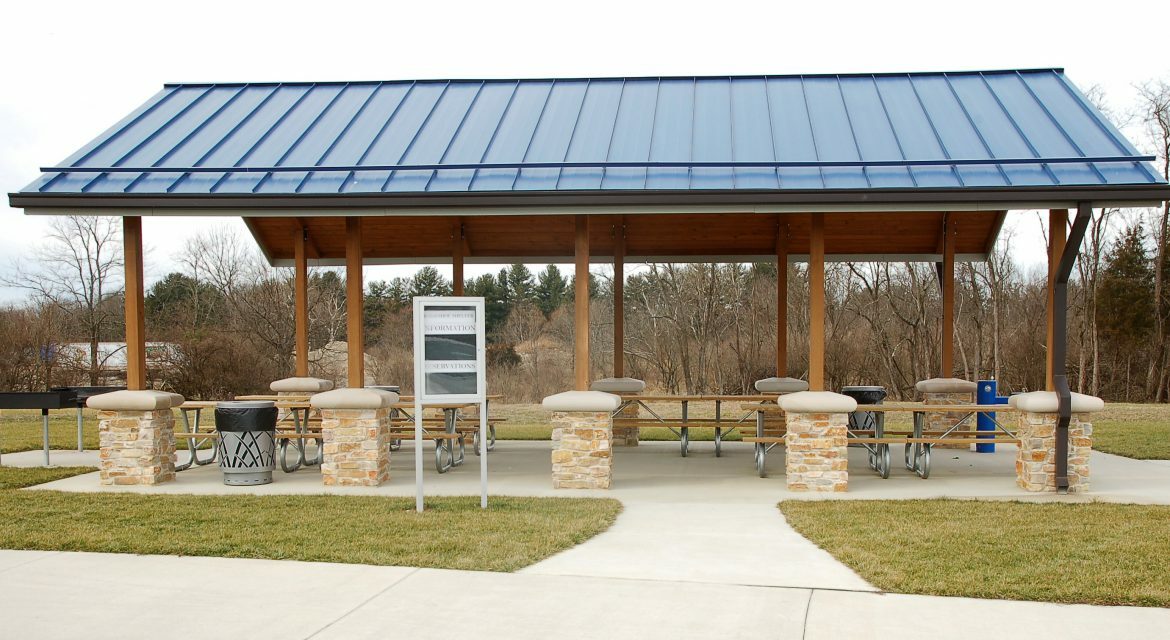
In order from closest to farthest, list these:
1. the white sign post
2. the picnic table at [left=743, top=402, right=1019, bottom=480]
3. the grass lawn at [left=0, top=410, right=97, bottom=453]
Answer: the white sign post < the picnic table at [left=743, top=402, right=1019, bottom=480] < the grass lawn at [left=0, top=410, right=97, bottom=453]

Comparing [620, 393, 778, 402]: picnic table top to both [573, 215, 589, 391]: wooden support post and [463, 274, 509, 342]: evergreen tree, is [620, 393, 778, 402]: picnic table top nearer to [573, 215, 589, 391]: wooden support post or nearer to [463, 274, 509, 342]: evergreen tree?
[573, 215, 589, 391]: wooden support post

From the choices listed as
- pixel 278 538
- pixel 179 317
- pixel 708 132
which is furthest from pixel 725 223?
pixel 179 317

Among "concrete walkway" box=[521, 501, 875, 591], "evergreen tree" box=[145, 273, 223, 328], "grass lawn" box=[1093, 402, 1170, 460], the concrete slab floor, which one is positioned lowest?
"grass lawn" box=[1093, 402, 1170, 460]

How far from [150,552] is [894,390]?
1054 inches

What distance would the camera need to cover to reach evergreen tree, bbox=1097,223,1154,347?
29875 mm

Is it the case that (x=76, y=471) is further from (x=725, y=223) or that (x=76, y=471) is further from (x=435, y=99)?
(x=725, y=223)

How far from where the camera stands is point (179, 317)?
3550 cm

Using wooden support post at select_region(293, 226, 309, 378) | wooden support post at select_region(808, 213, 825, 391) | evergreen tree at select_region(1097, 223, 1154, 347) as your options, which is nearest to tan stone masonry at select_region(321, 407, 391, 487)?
wooden support post at select_region(293, 226, 309, 378)

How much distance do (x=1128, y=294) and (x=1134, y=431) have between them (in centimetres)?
1567

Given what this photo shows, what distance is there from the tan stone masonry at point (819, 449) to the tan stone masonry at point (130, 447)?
277 inches

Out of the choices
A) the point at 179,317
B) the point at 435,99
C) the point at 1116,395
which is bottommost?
the point at 1116,395

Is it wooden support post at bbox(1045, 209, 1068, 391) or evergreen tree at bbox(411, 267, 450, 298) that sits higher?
evergreen tree at bbox(411, 267, 450, 298)

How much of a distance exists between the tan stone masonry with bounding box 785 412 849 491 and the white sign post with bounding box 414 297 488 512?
3342mm

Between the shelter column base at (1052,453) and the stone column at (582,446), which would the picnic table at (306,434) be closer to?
the stone column at (582,446)
